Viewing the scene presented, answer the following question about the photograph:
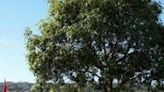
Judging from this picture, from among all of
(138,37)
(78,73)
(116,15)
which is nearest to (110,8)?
(116,15)

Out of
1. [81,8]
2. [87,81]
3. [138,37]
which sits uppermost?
[81,8]

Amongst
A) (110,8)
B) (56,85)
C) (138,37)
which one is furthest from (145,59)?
(56,85)

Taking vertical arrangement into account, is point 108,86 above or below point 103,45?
below

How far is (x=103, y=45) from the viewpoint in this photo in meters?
33.2

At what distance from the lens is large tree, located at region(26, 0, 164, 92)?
32.7 m

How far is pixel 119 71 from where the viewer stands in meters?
33.0

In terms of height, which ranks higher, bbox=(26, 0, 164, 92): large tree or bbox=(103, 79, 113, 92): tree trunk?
bbox=(26, 0, 164, 92): large tree

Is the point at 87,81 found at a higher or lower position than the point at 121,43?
lower

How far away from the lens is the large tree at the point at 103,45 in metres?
32.7

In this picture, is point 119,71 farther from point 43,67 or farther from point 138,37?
point 43,67

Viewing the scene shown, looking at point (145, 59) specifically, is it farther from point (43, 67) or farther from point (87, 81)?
point (43, 67)

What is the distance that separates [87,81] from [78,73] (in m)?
0.81

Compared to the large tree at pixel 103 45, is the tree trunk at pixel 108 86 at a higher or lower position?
lower

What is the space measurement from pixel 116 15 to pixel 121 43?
6.54 feet
